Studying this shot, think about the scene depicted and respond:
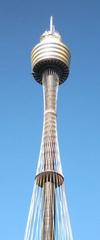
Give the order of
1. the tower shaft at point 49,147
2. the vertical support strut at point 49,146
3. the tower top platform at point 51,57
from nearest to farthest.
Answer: the vertical support strut at point 49,146, the tower shaft at point 49,147, the tower top platform at point 51,57

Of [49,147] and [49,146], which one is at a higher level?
[49,146]

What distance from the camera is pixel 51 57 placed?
5531 inches

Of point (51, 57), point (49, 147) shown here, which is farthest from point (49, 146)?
point (51, 57)

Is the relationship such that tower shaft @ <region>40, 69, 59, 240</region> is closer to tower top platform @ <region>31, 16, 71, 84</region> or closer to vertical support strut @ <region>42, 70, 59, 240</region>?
vertical support strut @ <region>42, 70, 59, 240</region>

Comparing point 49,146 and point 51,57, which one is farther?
point 51,57

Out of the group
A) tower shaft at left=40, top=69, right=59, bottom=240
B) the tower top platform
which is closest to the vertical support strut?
tower shaft at left=40, top=69, right=59, bottom=240

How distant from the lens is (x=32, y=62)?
144500 mm

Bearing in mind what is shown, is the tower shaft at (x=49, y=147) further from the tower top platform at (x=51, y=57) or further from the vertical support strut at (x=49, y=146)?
the tower top platform at (x=51, y=57)

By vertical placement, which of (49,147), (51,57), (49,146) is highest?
(51,57)

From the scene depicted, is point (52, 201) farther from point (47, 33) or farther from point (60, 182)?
point (47, 33)

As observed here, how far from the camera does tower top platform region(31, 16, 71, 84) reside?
140950mm

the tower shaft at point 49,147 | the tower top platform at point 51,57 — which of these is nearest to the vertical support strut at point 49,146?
the tower shaft at point 49,147

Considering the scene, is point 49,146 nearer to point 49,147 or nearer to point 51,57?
point 49,147

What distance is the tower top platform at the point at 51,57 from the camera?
141m
